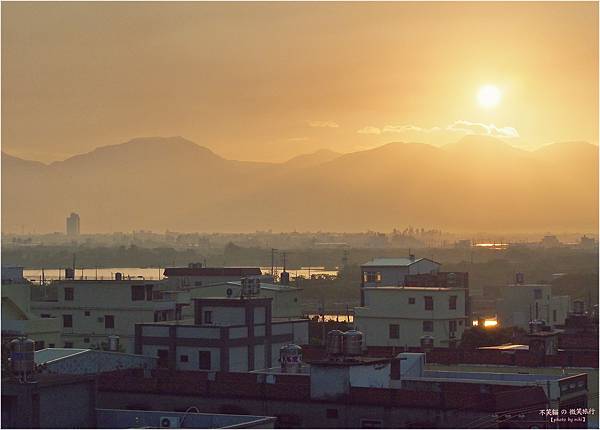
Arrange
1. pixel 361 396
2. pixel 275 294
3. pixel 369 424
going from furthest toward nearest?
pixel 275 294 < pixel 361 396 < pixel 369 424

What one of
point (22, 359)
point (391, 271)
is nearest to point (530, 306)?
point (391, 271)

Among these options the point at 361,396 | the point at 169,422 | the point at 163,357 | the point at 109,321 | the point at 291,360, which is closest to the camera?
the point at 169,422

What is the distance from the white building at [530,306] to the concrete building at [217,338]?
2459cm

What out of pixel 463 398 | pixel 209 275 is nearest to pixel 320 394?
pixel 463 398

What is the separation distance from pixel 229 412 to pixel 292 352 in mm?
4118

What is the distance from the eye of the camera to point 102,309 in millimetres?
49562

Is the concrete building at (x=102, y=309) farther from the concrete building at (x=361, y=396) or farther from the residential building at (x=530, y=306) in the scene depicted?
the concrete building at (x=361, y=396)

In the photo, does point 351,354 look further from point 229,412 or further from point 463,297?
point 463,297

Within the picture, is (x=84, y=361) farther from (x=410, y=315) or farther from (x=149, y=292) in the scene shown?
(x=410, y=315)

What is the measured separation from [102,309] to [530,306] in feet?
66.1

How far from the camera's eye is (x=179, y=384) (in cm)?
2717

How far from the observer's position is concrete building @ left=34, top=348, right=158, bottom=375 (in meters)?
28.8

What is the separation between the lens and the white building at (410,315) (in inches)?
2036

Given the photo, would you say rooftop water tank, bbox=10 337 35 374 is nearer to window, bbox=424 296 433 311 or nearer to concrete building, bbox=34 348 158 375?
concrete building, bbox=34 348 158 375
